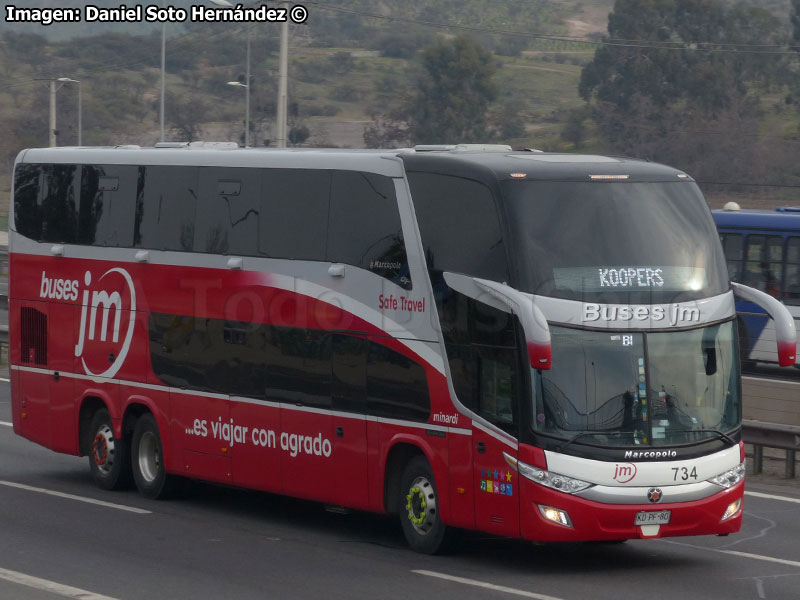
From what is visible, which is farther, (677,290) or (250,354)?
(250,354)

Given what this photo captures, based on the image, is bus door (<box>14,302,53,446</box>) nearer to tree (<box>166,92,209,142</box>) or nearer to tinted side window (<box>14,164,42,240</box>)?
tinted side window (<box>14,164,42,240</box>)

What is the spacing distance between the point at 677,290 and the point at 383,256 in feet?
8.34

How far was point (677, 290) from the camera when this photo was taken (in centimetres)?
1143

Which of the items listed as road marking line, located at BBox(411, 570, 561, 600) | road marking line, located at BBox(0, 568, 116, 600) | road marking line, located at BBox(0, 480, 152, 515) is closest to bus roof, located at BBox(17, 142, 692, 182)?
road marking line, located at BBox(411, 570, 561, 600)

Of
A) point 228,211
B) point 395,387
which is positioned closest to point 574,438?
point 395,387

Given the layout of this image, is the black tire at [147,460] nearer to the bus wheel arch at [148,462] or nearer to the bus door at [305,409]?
the bus wheel arch at [148,462]

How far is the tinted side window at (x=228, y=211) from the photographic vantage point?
13.9 m

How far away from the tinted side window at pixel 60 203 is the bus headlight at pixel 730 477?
7988mm

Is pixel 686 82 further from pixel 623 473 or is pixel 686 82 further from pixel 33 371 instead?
pixel 623 473

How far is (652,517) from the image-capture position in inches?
433

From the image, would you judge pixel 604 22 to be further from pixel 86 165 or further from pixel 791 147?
pixel 86 165

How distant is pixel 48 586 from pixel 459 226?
166 inches

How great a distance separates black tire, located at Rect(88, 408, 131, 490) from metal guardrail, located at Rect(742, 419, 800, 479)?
23.0 feet

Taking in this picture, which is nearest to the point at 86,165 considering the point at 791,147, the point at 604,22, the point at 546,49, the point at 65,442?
the point at 65,442
